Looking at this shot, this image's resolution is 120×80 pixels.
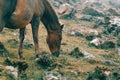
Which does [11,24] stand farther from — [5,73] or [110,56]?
[110,56]

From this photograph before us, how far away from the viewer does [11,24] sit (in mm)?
16703

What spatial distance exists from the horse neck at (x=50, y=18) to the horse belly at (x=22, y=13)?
3368 millimetres

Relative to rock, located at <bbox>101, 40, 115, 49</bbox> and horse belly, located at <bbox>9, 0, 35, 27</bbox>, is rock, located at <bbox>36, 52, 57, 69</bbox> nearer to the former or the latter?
horse belly, located at <bbox>9, 0, 35, 27</bbox>

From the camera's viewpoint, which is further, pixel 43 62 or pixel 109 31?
pixel 109 31

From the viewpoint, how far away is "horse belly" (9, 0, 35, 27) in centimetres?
1638

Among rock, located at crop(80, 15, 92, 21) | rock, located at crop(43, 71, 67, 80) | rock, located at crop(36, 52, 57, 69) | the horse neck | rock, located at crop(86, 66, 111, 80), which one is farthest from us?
rock, located at crop(80, 15, 92, 21)

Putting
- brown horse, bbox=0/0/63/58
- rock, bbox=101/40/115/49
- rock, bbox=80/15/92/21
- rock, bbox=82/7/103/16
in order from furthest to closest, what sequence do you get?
1. rock, bbox=82/7/103/16
2. rock, bbox=80/15/92/21
3. rock, bbox=101/40/115/49
4. brown horse, bbox=0/0/63/58

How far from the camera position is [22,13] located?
1669cm

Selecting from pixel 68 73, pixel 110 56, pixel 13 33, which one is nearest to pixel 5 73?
pixel 68 73

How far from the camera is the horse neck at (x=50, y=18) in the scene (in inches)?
820

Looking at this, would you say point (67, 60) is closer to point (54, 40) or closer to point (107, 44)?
point (54, 40)

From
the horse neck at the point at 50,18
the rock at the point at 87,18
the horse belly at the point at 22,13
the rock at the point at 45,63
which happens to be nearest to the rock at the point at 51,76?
the rock at the point at 45,63

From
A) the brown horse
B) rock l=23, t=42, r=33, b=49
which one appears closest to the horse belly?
the brown horse

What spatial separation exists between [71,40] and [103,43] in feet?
11.4
